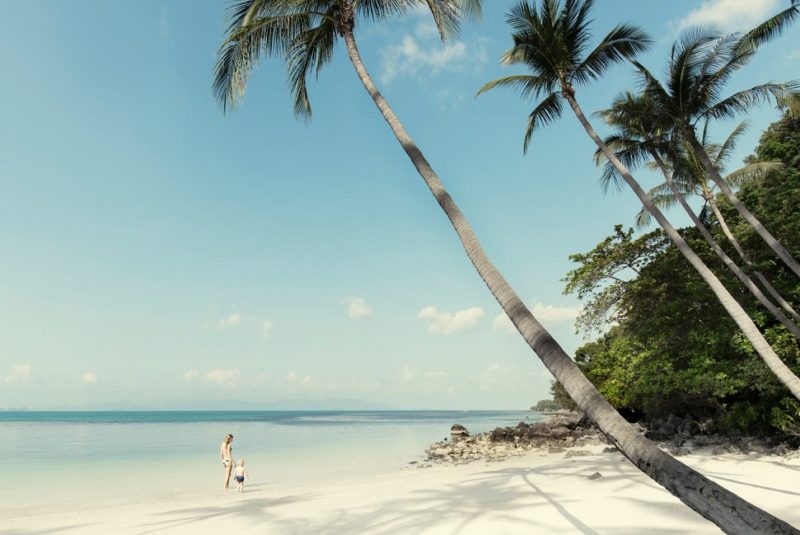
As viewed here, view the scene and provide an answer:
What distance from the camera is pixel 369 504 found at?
28.4ft

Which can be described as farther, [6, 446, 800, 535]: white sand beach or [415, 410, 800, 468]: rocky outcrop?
[415, 410, 800, 468]: rocky outcrop

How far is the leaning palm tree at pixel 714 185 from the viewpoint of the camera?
1391cm

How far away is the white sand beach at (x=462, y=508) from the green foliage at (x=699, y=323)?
89.6 inches

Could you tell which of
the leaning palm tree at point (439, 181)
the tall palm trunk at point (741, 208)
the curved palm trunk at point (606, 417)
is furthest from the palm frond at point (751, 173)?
the curved palm trunk at point (606, 417)

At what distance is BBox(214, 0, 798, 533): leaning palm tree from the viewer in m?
2.80

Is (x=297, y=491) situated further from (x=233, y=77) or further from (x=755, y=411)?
(x=755, y=411)

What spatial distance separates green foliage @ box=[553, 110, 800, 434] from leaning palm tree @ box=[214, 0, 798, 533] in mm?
11282

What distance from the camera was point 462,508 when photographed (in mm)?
7844

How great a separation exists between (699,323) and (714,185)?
4681 millimetres

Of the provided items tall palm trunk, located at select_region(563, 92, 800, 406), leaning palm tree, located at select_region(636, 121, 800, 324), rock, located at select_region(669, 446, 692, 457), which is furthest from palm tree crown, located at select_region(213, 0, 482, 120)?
rock, located at select_region(669, 446, 692, 457)

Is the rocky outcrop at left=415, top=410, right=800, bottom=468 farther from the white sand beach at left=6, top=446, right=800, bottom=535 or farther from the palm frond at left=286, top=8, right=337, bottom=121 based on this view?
the palm frond at left=286, top=8, right=337, bottom=121

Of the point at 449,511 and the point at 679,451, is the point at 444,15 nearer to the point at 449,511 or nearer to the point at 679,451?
the point at 449,511

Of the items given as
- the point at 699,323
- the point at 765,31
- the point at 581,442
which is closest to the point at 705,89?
the point at 765,31

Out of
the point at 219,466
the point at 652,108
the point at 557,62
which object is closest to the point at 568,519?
the point at 557,62
